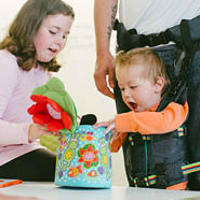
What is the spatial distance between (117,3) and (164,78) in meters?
0.37

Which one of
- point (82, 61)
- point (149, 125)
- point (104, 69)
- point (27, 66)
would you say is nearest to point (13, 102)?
point (27, 66)

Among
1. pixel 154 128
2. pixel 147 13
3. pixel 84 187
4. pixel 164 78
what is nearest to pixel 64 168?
pixel 84 187

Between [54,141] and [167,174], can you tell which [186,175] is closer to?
[167,174]

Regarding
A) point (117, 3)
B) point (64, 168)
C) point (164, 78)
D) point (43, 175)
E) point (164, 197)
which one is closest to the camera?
point (164, 197)

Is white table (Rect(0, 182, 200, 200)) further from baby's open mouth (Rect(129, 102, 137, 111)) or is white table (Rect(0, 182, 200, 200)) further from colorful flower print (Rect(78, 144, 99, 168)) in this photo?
baby's open mouth (Rect(129, 102, 137, 111))

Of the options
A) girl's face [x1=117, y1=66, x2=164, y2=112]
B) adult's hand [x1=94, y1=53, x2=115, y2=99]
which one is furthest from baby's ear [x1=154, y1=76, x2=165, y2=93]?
adult's hand [x1=94, y1=53, x2=115, y2=99]

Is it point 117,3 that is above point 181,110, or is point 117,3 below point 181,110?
above

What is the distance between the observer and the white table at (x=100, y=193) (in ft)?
3.44

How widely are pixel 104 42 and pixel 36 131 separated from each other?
396 mm

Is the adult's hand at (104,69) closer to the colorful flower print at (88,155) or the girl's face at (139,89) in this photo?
the girl's face at (139,89)

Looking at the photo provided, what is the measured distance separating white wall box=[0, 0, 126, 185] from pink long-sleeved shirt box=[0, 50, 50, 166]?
1.18 meters

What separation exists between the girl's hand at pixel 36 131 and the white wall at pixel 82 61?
149cm

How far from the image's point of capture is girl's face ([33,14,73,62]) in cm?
170

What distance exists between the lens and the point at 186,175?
4.17 ft
